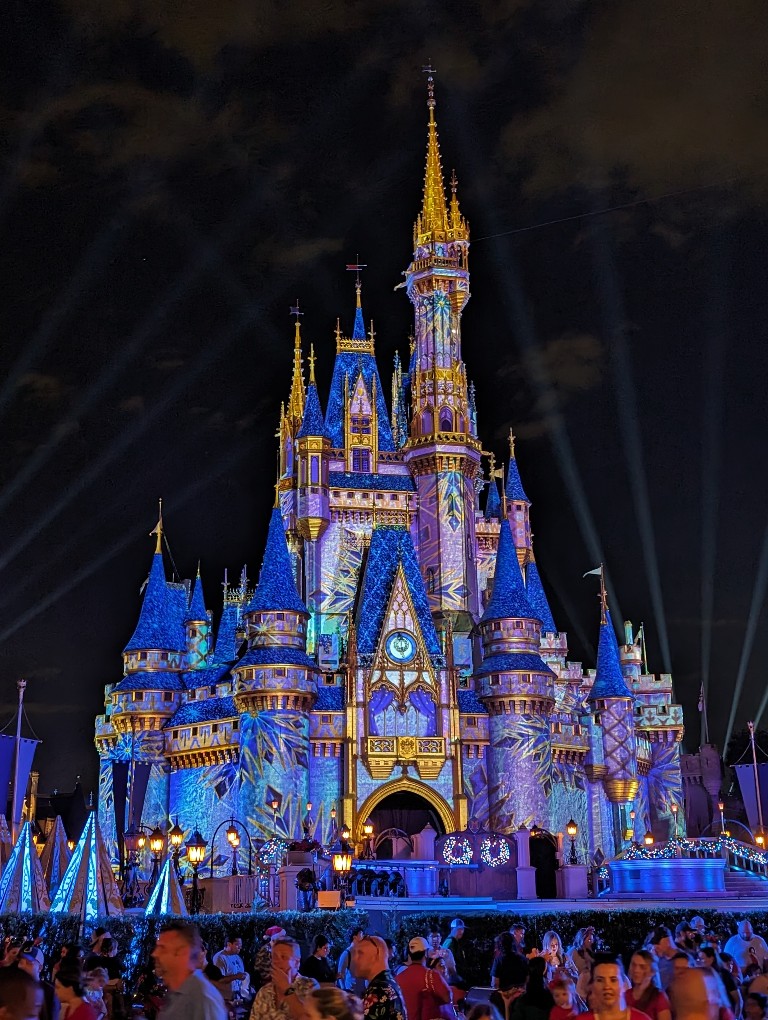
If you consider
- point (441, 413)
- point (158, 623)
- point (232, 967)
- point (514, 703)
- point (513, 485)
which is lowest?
point (232, 967)

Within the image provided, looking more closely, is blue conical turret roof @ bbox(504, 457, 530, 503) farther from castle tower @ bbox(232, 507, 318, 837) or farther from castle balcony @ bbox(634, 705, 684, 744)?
castle tower @ bbox(232, 507, 318, 837)

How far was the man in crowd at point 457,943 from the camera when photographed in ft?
63.5

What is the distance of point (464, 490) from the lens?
58062 mm

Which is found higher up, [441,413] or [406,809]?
[441,413]

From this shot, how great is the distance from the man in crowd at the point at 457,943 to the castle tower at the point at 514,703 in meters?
24.1

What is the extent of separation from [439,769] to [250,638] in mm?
9260

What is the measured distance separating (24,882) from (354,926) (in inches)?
342

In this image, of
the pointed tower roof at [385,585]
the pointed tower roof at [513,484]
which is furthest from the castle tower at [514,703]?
the pointed tower roof at [513,484]

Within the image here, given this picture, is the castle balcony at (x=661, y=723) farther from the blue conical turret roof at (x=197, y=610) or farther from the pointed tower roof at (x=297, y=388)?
the pointed tower roof at (x=297, y=388)

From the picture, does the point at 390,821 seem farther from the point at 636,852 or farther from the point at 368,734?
the point at 636,852

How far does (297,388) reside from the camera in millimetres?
63812

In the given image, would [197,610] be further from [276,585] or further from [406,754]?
[406,754]

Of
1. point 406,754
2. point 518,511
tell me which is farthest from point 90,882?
point 518,511

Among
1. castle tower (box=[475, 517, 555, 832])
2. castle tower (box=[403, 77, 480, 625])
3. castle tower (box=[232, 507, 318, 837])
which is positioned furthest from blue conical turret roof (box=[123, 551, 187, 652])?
castle tower (box=[475, 517, 555, 832])
